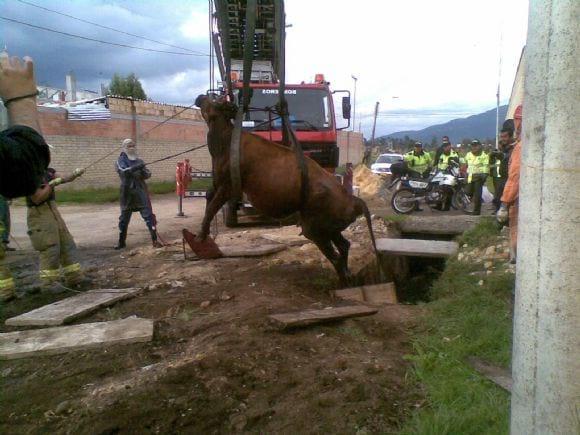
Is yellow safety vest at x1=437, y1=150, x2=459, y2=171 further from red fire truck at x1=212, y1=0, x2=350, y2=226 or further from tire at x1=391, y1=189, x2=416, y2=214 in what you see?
red fire truck at x1=212, y1=0, x2=350, y2=226

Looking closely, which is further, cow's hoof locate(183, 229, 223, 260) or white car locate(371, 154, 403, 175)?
white car locate(371, 154, 403, 175)

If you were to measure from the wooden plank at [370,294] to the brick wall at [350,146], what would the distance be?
27846 millimetres

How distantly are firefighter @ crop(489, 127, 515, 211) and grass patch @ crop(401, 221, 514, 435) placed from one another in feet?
9.11

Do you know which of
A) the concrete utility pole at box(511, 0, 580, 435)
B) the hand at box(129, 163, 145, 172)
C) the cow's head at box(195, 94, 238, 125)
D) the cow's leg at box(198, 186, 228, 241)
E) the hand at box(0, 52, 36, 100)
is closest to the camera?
the concrete utility pole at box(511, 0, 580, 435)

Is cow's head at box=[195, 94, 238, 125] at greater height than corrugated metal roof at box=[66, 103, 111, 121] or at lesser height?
lesser

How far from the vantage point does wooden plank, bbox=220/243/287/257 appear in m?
7.12

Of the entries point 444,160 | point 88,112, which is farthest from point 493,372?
point 88,112

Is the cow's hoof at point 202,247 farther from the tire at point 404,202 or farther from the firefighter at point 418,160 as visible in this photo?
the firefighter at point 418,160

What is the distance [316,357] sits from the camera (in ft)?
12.1

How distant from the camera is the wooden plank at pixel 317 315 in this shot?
4.14m

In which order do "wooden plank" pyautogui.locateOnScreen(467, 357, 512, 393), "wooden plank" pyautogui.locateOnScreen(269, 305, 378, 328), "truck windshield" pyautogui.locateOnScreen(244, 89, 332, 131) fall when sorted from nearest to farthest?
"wooden plank" pyautogui.locateOnScreen(467, 357, 512, 393) < "wooden plank" pyautogui.locateOnScreen(269, 305, 378, 328) < "truck windshield" pyautogui.locateOnScreen(244, 89, 332, 131)

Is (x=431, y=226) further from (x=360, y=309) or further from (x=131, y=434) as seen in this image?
(x=131, y=434)

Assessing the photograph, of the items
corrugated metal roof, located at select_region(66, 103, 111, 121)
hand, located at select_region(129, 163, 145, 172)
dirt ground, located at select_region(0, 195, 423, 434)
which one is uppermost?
corrugated metal roof, located at select_region(66, 103, 111, 121)

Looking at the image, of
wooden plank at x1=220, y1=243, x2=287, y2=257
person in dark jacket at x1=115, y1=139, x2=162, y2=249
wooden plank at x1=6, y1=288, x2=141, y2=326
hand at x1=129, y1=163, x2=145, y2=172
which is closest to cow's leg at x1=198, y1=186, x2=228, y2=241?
wooden plank at x1=6, y1=288, x2=141, y2=326
